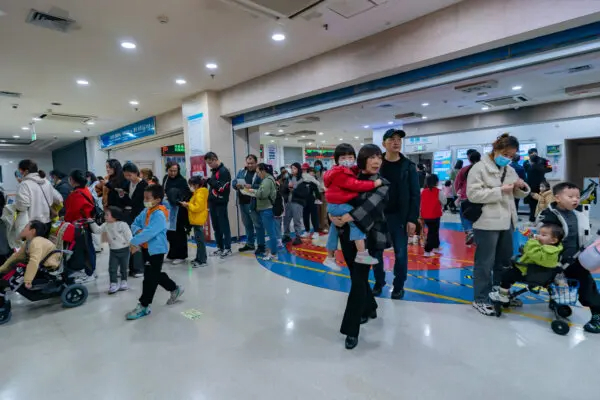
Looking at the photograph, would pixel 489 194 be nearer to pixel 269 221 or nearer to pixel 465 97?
pixel 269 221

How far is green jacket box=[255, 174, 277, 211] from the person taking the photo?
180 inches

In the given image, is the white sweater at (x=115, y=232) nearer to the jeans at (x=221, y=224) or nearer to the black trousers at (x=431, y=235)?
the jeans at (x=221, y=224)

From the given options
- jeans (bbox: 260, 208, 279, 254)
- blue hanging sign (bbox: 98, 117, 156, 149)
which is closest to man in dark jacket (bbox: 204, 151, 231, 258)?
Answer: jeans (bbox: 260, 208, 279, 254)

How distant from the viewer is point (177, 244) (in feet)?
16.1

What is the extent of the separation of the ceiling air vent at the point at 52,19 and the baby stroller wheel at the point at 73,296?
300 centimetres

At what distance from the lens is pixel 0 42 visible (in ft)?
13.9

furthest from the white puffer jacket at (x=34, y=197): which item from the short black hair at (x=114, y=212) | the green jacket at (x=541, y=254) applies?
the green jacket at (x=541, y=254)

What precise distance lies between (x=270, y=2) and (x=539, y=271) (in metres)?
3.29

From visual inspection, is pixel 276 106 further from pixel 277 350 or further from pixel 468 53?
pixel 277 350

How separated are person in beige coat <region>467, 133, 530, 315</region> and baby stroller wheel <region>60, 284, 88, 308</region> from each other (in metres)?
3.89

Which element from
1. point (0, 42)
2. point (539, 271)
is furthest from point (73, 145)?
point (539, 271)

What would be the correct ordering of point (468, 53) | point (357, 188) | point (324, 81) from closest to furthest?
point (357, 188)
point (468, 53)
point (324, 81)

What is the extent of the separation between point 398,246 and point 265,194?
7.08 ft

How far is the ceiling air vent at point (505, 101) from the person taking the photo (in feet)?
25.3
